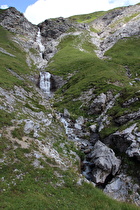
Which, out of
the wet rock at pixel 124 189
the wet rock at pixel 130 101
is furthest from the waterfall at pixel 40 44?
the wet rock at pixel 124 189

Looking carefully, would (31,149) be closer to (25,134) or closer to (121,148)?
(25,134)

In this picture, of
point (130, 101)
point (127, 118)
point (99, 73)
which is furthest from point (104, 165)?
point (99, 73)

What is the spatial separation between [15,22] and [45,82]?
83.0m

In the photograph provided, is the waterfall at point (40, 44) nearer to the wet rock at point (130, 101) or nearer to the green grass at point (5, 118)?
the wet rock at point (130, 101)

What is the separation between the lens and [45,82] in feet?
166

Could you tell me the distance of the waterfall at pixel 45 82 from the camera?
48.2 m

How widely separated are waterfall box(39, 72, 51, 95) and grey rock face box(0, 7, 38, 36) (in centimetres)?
6436

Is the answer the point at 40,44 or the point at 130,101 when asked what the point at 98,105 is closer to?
the point at 130,101

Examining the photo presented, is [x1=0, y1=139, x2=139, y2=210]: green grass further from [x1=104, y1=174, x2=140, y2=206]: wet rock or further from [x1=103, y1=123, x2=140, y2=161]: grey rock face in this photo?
[x1=103, y1=123, x2=140, y2=161]: grey rock face

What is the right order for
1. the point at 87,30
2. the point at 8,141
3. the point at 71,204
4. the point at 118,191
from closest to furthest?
1. the point at 71,204
2. the point at 118,191
3. the point at 8,141
4. the point at 87,30

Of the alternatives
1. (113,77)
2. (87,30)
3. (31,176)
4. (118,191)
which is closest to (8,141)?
(31,176)

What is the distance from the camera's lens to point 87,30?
4808 inches

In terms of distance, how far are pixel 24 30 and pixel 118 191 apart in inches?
4673

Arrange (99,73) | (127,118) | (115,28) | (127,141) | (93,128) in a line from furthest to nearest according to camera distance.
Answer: (115,28) < (99,73) < (93,128) < (127,118) < (127,141)
